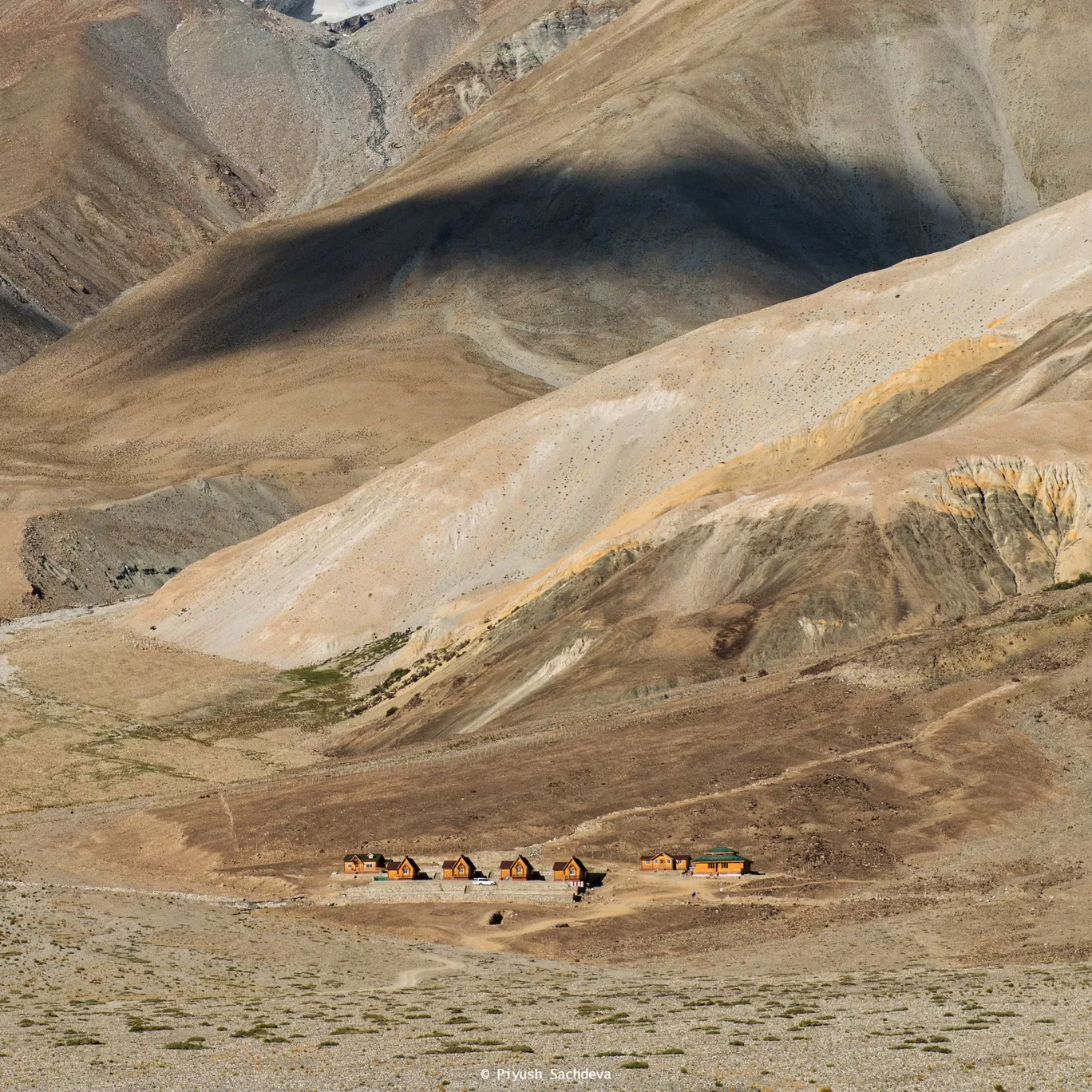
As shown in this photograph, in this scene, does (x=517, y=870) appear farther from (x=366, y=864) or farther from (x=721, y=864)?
(x=721, y=864)

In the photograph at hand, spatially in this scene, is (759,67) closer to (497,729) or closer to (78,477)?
(78,477)

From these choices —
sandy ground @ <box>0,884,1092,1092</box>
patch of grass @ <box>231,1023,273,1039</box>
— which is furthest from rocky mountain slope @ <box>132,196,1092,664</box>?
patch of grass @ <box>231,1023,273,1039</box>

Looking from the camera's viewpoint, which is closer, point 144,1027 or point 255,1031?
point 255,1031

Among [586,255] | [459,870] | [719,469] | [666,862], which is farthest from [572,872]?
[586,255]

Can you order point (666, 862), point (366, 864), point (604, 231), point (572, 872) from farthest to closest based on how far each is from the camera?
point (604, 231) → point (366, 864) → point (666, 862) → point (572, 872)

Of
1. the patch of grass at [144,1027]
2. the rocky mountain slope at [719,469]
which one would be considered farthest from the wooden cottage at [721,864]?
the rocky mountain slope at [719,469]
